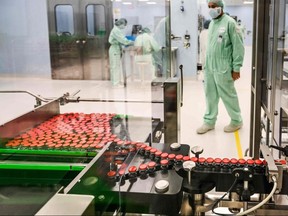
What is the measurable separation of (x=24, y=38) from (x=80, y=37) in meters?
1.49

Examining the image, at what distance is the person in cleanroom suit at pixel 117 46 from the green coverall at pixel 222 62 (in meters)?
3.02

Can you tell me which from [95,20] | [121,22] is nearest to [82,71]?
[95,20]

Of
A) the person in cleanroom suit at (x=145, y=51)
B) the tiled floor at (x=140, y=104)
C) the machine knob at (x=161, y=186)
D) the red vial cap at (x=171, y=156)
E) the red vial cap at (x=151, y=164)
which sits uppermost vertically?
the person in cleanroom suit at (x=145, y=51)

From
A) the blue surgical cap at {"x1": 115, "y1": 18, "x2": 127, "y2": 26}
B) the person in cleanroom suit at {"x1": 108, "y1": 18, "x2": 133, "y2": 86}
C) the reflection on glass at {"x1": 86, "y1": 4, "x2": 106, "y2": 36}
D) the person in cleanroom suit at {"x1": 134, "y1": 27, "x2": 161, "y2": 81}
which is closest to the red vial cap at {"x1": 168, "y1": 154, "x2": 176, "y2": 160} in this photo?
the person in cleanroom suit at {"x1": 134, "y1": 27, "x2": 161, "y2": 81}

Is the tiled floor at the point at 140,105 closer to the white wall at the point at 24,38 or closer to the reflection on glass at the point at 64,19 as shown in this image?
the white wall at the point at 24,38

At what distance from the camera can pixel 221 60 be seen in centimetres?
400

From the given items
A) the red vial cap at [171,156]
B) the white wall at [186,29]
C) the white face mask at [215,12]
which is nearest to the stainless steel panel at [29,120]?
the red vial cap at [171,156]

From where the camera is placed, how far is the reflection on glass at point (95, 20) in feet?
25.2

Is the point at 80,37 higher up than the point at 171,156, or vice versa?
the point at 80,37

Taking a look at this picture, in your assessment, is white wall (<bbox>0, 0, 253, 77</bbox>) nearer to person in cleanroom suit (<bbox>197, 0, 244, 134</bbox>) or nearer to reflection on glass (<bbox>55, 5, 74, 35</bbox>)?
reflection on glass (<bbox>55, 5, 74, 35</bbox>)

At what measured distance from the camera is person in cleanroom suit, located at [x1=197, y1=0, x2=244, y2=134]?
393cm

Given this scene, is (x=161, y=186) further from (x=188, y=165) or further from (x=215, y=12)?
(x=215, y=12)

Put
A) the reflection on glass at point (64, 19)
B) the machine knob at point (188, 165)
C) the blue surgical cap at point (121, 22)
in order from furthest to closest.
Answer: the reflection on glass at point (64, 19) < the blue surgical cap at point (121, 22) < the machine knob at point (188, 165)

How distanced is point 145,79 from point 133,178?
5.49 m
